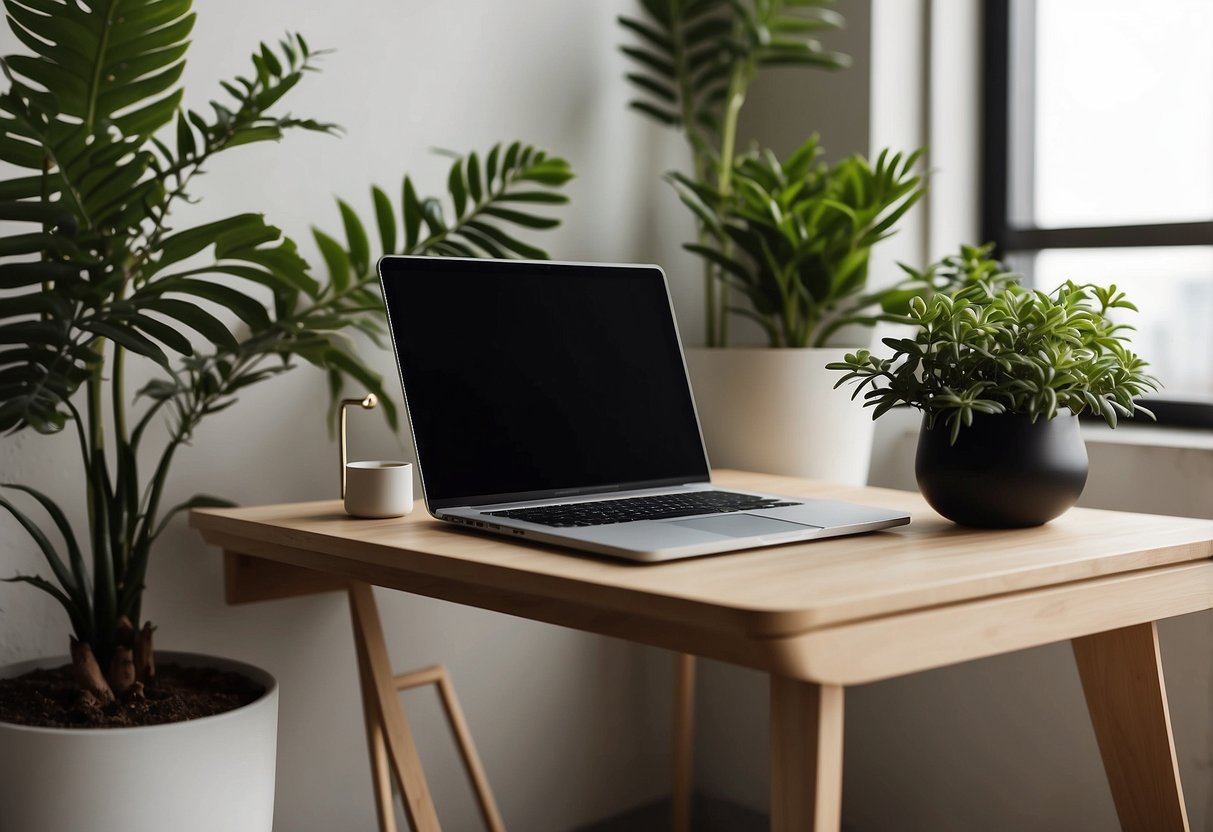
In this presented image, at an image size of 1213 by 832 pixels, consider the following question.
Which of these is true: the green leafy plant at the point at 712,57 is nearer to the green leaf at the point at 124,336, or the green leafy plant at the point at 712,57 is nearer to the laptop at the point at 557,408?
the laptop at the point at 557,408

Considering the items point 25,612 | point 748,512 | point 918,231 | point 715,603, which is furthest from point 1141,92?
point 25,612

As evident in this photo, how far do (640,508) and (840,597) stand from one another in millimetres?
397

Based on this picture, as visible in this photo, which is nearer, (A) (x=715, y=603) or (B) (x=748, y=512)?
(A) (x=715, y=603)

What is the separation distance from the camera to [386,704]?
152 cm

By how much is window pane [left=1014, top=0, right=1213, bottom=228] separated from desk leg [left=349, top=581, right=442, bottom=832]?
1.25 metres

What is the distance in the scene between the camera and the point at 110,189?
1.16 metres

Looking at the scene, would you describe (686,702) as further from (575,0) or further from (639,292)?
(575,0)

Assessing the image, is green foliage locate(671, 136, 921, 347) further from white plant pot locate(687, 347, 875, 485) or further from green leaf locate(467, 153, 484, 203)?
green leaf locate(467, 153, 484, 203)

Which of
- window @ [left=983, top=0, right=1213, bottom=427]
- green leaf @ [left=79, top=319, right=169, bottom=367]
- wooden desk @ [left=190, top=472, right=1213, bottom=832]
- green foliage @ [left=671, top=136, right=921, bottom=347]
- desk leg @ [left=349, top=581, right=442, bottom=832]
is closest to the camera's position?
wooden desk @ [left=190, top=472, right=1213, bottom=832]

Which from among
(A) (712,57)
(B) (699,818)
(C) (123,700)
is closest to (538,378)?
(C) (123,700)

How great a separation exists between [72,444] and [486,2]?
86cm

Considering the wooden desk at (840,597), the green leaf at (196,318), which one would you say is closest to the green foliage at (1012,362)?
the wooden desk at (840,597)

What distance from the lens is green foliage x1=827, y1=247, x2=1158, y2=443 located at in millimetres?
1188

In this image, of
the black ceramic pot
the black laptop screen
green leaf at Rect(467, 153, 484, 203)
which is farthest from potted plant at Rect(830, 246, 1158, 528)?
green leaf at Rect(467, 153, 484, 203)
